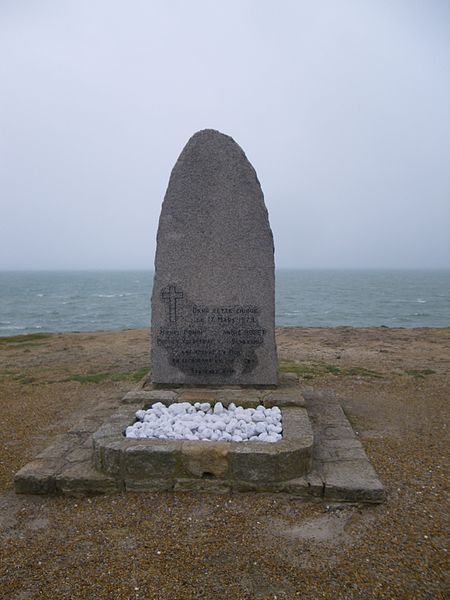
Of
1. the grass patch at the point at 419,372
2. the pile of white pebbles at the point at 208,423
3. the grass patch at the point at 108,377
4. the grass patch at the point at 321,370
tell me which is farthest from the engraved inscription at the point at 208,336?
the grass patch at the point at 419,372

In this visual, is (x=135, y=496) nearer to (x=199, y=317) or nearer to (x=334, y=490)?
(x=334, y=490)

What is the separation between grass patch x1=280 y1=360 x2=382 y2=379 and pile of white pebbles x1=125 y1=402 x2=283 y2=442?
4.07m

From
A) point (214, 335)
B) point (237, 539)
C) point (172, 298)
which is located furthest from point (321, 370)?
point (237, 539)

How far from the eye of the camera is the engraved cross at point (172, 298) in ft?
21.1

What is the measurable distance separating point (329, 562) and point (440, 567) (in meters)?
0.79

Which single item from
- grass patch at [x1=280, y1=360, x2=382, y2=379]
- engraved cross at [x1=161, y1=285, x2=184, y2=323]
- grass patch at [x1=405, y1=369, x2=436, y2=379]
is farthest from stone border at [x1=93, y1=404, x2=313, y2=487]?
grass patch at [x1=405, y1=369, x2=436, y2=379]

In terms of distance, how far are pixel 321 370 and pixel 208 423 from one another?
5219mm

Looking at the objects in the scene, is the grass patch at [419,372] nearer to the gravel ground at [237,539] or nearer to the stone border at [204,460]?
the gravel ground at [237,539]

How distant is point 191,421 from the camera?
5.04 meters

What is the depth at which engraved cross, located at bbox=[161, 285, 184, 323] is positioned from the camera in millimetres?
6426

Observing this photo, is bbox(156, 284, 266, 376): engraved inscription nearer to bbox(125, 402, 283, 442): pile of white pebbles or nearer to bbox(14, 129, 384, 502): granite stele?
bbox(14, 129, 384, 502): granite stele

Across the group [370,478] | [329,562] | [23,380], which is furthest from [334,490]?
[23,380]

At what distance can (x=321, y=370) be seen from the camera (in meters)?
9.66

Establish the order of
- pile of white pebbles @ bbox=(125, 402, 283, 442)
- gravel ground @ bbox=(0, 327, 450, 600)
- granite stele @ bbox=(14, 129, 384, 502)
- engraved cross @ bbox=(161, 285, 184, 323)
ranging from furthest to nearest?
engraved cross @ bbox=(161, 285, 184, 323) → granite stele @ bbox=(14, 129, 384, 502) → pile of white pebbles @ bbox=(125, 402, 283, 442) → gravel ground @ bbox=(0, 327, 450, 600)
